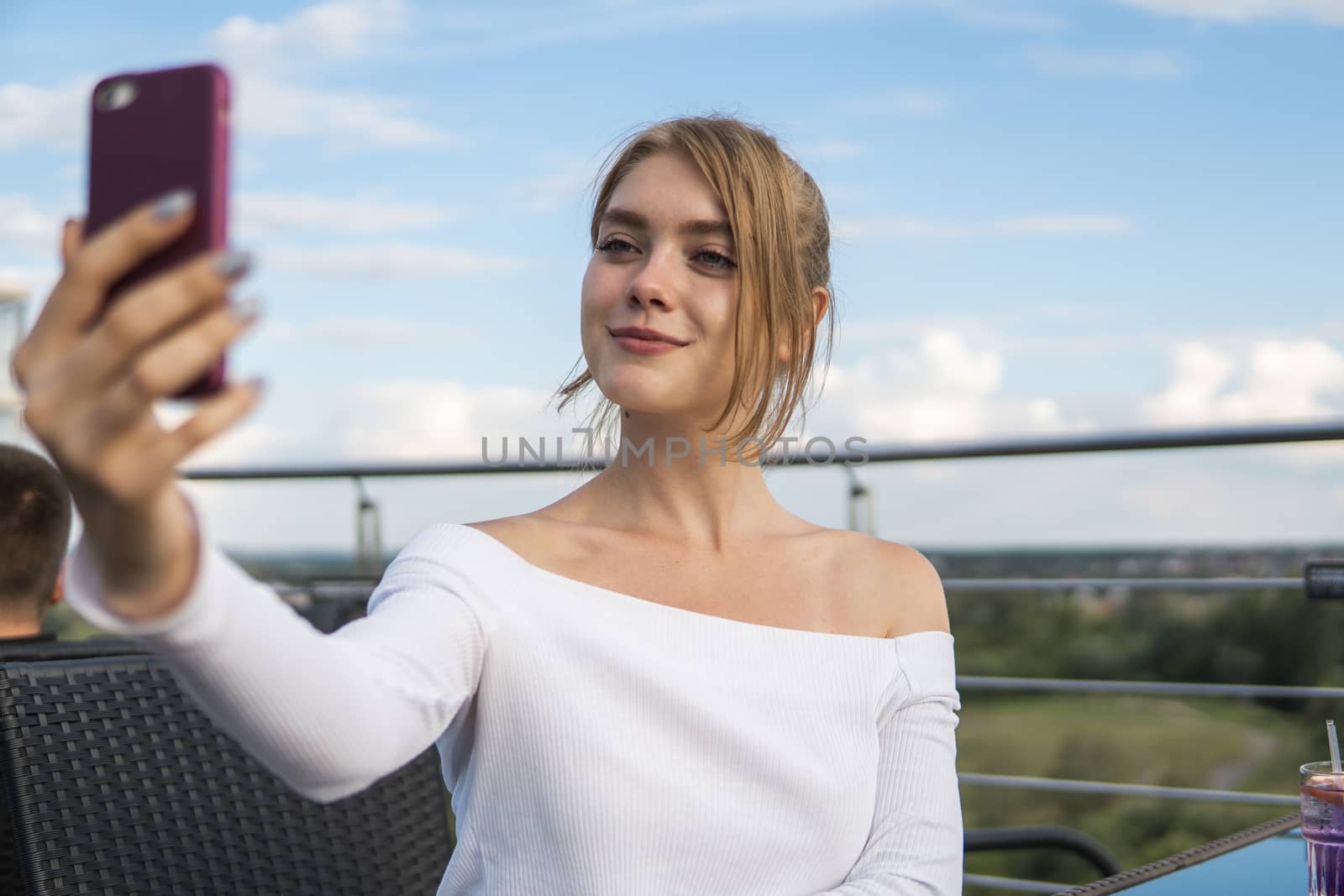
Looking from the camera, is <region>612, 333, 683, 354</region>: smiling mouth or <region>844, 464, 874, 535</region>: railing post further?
<region>844, 464, 874, 535</region>: railing post

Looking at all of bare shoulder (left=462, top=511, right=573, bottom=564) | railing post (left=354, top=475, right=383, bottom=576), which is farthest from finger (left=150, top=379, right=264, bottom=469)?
railing post (left=354, top=475, right=383, bottom=576)

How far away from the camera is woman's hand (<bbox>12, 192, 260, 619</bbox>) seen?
0.55m

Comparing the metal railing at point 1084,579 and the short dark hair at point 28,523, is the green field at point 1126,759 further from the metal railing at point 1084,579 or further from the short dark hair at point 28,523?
the short dark hair at point 28,523

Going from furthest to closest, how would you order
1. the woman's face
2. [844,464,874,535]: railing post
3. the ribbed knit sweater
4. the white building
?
1. the white building
2. [844,464,874,535]: railing post
3. the woman's face
4. the ribbed knit sweater

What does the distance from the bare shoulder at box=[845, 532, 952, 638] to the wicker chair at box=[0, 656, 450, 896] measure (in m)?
0.69

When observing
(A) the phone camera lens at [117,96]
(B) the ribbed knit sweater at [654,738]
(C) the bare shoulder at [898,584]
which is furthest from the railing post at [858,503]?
(A) the phone camera lens at [117,96]

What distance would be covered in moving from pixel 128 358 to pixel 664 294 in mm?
854

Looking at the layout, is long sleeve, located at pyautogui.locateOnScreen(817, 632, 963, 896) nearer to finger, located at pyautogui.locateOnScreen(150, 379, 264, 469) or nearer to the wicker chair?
the wicker chair

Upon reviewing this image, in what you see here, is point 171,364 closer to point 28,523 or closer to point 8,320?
point 28,523

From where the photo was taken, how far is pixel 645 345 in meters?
1.38

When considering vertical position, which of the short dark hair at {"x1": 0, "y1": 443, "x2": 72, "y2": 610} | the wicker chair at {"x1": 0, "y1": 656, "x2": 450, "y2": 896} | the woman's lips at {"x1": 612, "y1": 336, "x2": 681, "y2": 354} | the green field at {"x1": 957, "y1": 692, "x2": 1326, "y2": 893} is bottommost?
the green field at {"x1": 957, "y1": 692, "x2": 1326, "y2": 893}

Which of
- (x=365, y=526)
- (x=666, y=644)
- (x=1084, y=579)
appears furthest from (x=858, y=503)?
(x=666, y=644)

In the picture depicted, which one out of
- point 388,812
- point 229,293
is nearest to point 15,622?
point 388,812

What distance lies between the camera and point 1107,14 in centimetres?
3203
